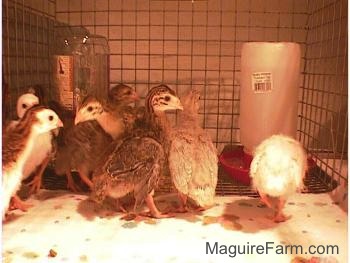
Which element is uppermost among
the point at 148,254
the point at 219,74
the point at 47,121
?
the point at 219,74

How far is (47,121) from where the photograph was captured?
4.11 ft

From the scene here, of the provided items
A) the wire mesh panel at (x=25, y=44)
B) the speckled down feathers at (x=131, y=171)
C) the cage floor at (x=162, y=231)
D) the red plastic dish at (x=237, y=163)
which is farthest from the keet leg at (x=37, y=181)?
the red plastic dish at (x=237, y=163)

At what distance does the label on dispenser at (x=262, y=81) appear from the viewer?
1.69 metres

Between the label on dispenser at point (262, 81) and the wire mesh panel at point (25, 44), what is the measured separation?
93 centimetres


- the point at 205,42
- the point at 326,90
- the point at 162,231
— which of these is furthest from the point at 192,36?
the point at 162,231

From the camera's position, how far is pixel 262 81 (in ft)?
5.55

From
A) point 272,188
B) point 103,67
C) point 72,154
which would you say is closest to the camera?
point 272,188

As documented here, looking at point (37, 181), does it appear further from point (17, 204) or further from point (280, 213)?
point (280, 213)

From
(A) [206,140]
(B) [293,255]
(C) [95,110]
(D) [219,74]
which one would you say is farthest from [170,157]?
(D) [219,74]

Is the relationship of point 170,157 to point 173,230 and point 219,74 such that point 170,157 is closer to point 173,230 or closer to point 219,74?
point 173,230

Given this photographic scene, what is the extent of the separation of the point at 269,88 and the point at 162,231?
0.76m

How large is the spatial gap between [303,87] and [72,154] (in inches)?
45.2

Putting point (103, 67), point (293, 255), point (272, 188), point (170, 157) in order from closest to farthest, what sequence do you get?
point (293, 255), point (272, 188), point (170, 157), point (103, 67)

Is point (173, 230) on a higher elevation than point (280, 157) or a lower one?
lower
